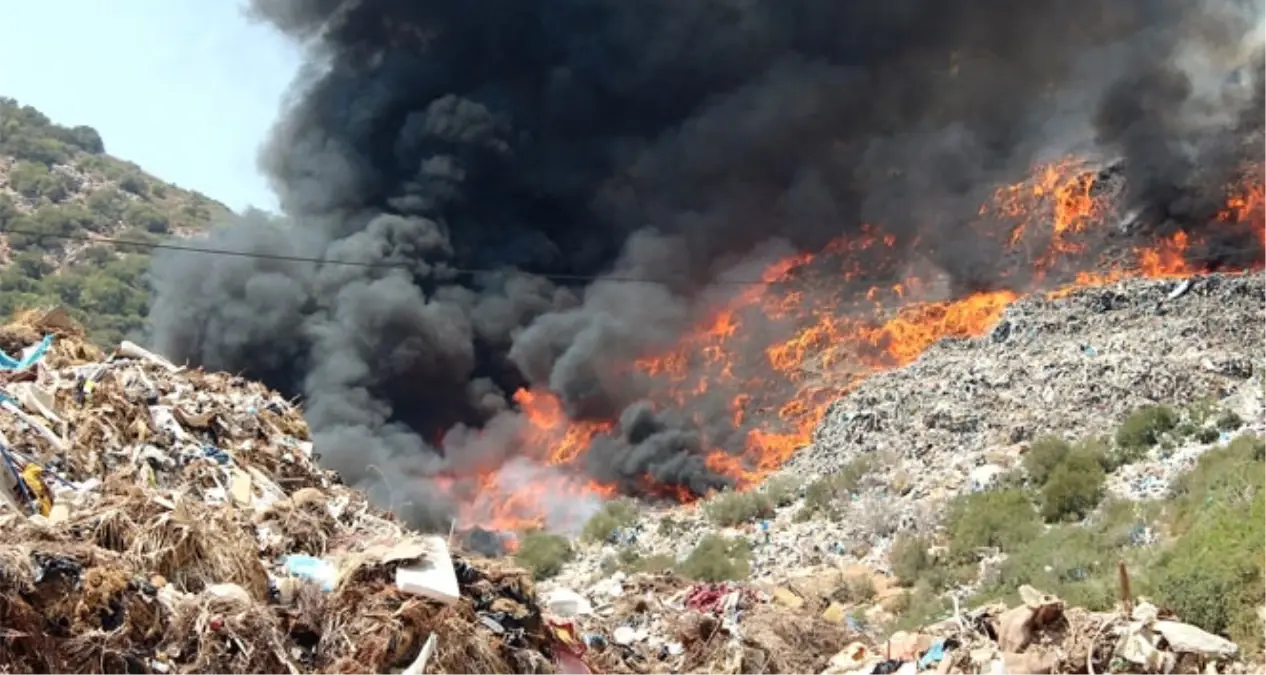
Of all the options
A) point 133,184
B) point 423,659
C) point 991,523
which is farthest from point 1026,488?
point 133,184

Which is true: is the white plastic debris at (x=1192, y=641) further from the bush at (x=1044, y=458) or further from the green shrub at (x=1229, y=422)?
the green shrub at (x=1229, y=422)

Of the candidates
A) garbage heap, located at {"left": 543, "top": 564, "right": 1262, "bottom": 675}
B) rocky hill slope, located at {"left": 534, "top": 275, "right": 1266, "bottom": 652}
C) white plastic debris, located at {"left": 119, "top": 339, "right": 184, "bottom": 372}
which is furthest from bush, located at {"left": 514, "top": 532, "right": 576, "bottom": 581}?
white plastic debris, located at {"left": 119, "top": 339, "right": 184, "bottom": 372}

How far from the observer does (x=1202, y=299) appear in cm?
2522

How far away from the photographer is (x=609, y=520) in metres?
23.1

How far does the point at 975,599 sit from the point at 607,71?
29518mm

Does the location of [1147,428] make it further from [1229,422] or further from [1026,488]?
[1026,488]

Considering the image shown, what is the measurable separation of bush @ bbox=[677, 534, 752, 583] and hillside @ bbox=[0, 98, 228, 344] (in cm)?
2637

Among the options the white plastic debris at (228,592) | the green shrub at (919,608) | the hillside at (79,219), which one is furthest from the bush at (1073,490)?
the hillside at (79,219)

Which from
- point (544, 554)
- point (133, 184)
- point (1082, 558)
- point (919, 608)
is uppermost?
point (133, 184)

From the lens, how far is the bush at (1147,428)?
18.0 metres

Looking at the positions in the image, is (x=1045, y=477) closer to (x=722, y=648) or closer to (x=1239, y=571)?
(x=1239, y=571)

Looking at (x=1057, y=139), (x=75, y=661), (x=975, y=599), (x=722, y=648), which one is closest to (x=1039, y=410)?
(x=975, y=599)

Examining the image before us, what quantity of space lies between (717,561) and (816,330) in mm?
14905

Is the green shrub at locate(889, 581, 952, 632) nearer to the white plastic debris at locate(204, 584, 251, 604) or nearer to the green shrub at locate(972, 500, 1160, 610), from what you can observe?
the green shrub at locate(972, 500, 1160, 610)
